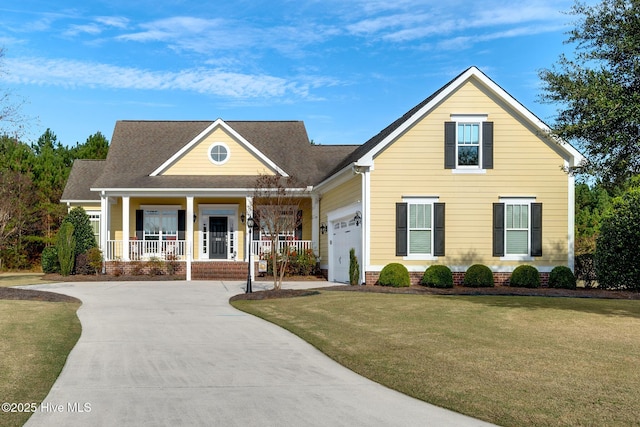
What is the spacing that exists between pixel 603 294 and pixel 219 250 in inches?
709

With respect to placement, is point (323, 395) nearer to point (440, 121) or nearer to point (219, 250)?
point (440, 121)

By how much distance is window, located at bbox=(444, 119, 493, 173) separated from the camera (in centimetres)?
2339

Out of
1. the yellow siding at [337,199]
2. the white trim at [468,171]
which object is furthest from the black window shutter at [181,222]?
the white trim at [468,171]

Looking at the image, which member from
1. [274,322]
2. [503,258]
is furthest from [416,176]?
[274,322]

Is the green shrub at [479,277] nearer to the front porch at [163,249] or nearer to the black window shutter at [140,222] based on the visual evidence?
the front porch at [163,249]

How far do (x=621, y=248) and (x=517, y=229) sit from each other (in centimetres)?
331

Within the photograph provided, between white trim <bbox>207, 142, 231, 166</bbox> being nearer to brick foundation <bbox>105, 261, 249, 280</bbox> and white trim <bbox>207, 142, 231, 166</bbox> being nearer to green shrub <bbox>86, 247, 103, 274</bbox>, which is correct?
brick foundation <bbox>105, 261, 249, 280</bbox>

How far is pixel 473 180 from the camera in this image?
23.5m

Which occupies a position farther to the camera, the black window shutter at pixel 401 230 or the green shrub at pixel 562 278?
the black window shutter at pixel 401 230

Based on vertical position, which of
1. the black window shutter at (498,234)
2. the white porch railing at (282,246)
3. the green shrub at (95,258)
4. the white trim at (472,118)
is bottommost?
the green shrub at (95,258)

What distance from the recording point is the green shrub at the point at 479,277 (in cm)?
2244

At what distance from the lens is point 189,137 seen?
3500 centimetres

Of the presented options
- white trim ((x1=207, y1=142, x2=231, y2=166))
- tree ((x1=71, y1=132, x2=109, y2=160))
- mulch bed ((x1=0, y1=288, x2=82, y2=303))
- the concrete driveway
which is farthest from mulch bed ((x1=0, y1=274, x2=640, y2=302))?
tree ((x1=71, y1=132, x2=109, y2=160))

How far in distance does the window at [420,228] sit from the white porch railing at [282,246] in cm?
777
